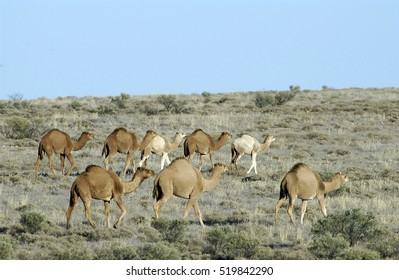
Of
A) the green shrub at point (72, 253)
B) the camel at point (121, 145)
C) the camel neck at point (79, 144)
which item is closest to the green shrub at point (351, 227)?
the green shrub at point (72, 253)

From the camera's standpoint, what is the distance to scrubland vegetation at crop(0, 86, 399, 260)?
15.8m

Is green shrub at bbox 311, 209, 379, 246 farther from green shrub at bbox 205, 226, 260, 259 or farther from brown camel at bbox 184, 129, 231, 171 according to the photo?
brown camel at bbox 184, 129, 231, 171

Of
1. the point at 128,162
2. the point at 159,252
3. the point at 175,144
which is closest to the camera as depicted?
the point at 159,252

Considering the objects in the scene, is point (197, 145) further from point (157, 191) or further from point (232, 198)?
point (157, 191)

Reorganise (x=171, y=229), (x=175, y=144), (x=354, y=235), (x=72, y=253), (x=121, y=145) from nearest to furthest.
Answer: (x=72, y=253) → (x=171, y=229) → (x=354, y=235) → (x=121, y=145) → (x=175, y=144)

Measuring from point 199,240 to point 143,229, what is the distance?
135cm

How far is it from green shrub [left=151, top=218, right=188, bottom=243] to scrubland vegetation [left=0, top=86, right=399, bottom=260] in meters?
0.02

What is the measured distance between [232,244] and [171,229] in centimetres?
151

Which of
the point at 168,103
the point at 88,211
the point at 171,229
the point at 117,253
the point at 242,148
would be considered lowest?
the point at 117,253

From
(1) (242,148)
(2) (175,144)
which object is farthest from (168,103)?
(2) (175,144)

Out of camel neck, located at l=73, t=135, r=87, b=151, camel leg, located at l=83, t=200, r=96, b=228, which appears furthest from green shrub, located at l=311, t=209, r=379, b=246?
camel neck, located at l=73, t=135, r=87, b=151

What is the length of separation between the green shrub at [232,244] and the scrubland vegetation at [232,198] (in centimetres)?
2

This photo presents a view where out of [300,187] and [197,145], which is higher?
[197,145]

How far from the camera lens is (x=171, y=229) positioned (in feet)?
55.3
